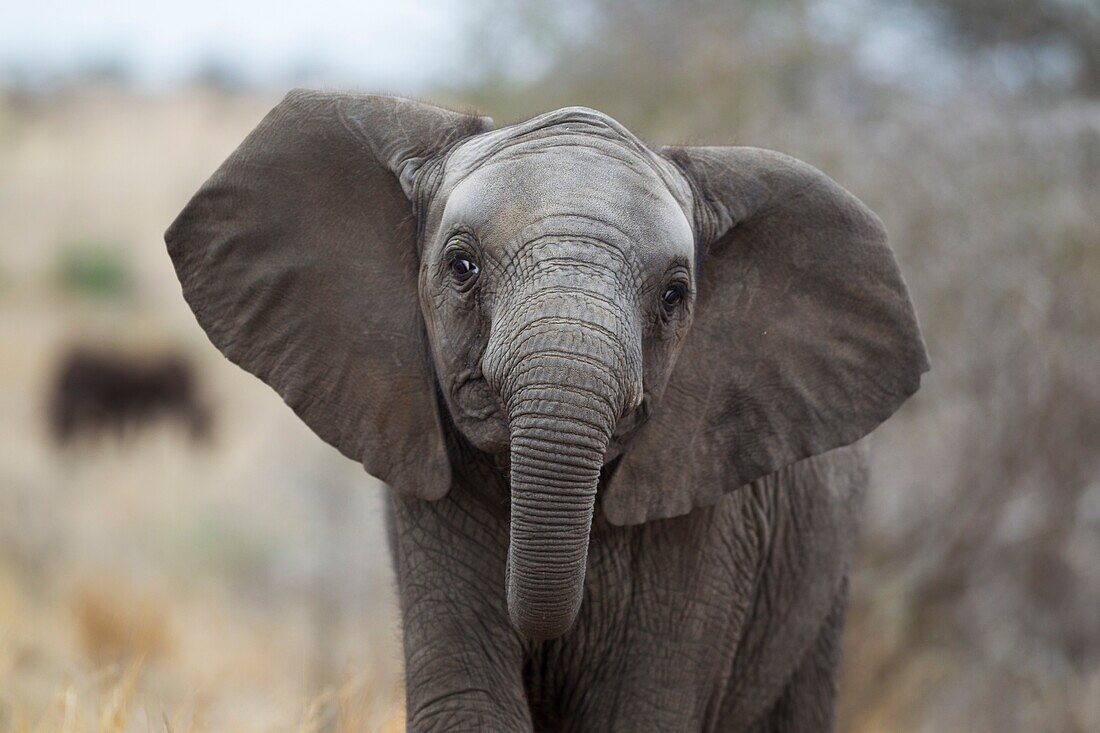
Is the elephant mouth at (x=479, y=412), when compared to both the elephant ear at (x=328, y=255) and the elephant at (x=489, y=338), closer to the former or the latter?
the elephant at (x=489, y=338)

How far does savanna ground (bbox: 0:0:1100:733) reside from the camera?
8.88 meters

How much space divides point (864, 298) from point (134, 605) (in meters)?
8.90

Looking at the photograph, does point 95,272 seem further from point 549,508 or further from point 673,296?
point 549,508

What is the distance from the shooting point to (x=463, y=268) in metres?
3.57

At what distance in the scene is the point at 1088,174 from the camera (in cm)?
924

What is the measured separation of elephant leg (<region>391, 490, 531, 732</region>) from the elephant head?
18cm

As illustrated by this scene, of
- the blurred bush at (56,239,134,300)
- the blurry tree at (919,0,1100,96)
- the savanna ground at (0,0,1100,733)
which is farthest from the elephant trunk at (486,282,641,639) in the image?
the blurred bush at (56,239,134,300)

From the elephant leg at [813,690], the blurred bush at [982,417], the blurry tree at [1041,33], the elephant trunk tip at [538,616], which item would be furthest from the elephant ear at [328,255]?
the blurry tree at [1041,33]

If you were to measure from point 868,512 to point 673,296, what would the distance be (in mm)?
5713

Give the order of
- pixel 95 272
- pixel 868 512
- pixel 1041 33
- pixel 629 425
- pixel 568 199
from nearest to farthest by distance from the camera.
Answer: pixel 568 199
pixel 629 425
pixel 868 512
pixel 1041 33
pixel 95 272

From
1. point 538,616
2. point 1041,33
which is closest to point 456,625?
point 538,616

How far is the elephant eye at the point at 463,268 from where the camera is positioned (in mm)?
3543

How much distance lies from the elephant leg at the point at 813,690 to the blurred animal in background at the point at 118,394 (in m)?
13.9

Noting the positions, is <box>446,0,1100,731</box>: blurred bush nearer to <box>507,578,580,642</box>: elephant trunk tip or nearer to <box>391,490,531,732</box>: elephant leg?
<box>391,490,531,732</box>: elephant leg
